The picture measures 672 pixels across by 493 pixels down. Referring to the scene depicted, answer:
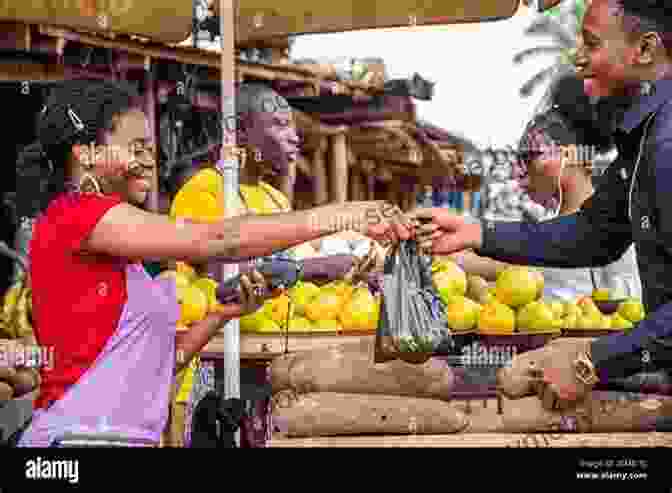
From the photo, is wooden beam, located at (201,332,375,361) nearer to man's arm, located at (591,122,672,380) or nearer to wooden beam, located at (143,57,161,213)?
wooden beam, located at (143,57,161,213)

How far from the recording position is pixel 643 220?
313 centimetres

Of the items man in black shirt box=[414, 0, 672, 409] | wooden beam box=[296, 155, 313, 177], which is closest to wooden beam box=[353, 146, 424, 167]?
wooden beam box=[296, 155, 313, 177]

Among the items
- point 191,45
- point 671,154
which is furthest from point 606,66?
point 191,45

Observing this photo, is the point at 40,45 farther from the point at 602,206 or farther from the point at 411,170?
the point at 602,206

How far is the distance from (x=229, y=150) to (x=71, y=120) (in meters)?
0.99

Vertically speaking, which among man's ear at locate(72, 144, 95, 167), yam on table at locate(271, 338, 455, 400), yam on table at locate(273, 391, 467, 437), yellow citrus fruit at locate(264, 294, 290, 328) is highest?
man's ear at locate(72, 144, 95, 167)

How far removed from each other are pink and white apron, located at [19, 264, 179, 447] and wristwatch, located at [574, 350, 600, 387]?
1.17 m

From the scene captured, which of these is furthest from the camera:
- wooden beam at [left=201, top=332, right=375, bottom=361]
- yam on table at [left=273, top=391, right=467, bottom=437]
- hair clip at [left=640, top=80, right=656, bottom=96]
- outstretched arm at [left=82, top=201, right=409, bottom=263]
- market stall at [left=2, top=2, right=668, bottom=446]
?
wooden beam at [left=201, top=332, right=375, bottom=361]

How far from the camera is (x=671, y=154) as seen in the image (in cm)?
298

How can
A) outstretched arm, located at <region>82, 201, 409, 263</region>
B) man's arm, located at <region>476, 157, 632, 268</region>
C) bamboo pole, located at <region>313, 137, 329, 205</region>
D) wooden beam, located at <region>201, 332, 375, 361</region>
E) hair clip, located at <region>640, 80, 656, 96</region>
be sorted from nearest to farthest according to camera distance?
1. outstretched arm, located at <region>82, 201, 409, 263</region>
2. hair clip, located at <region>640, 80, 656, 96</region>
3. man's arm, located at <region>476, 157, 632, 268</region>
4. wooden beam, located at <region>201, 332, 375, 361</region>
5. bamboo pole, located at <region>313, 137, 329, 205</region>

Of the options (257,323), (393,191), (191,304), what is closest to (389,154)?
(393,191)

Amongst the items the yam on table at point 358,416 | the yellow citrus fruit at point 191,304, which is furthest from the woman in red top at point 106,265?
the yellow citrus fruit at point 191,304

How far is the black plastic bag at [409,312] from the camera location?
11.3 feet

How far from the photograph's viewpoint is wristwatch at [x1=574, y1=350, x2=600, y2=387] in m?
3.11
